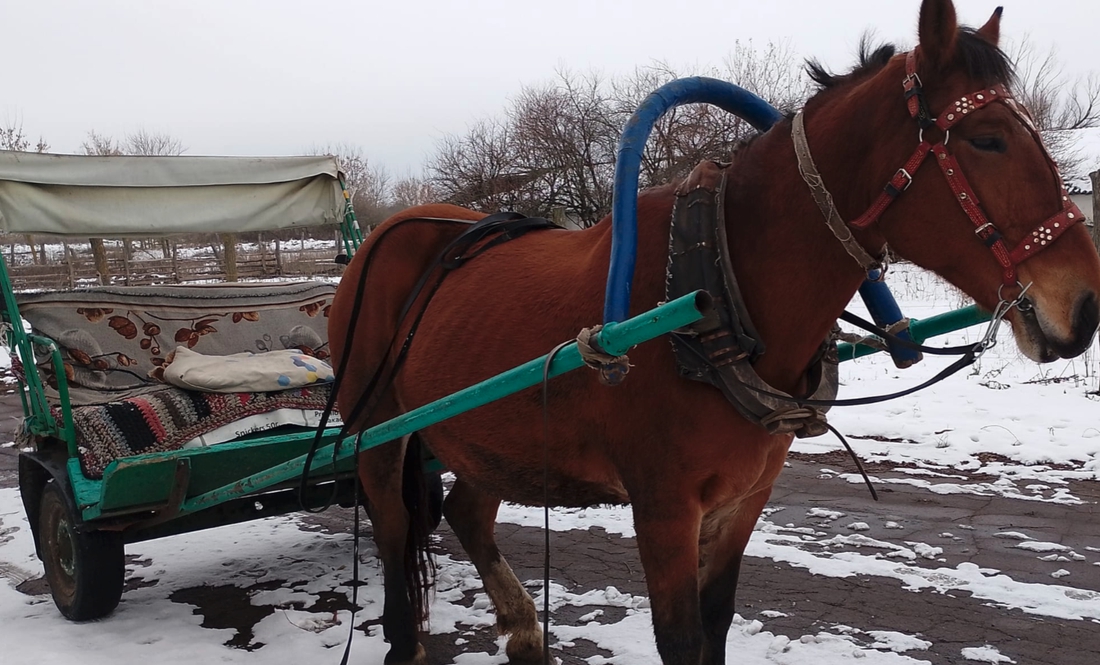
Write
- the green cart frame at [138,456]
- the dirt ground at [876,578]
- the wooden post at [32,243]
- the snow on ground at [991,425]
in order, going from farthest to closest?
the snow on ground at [991,425] → the wooden post at [32,243] → the green cart frame at [138,456] → the dirt ground at [876,578]

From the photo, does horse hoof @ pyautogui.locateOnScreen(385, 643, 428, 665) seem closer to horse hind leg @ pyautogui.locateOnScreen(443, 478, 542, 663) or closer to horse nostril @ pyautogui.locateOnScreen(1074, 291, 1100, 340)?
horse hind leg @ pyautogui.locateOnScreen(443, 478, 542, 663)

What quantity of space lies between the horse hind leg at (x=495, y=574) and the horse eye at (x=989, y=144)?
8.13 feet

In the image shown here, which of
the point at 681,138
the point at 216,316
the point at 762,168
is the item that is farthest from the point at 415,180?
the point at 762,168

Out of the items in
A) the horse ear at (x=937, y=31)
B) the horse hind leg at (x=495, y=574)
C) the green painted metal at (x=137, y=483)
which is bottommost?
the horse hind leg at (x=495, y=574)

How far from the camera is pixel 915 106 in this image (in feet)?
6.01

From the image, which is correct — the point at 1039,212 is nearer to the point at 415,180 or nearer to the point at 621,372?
the point at 621,372

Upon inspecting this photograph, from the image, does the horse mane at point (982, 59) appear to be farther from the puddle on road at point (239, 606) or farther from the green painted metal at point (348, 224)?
the green painted metal at point (348, 224)

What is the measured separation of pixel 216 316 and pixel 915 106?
4.17 meters

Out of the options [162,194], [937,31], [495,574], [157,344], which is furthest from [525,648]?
[162,194]

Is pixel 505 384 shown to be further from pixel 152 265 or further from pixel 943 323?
pixel 152 265

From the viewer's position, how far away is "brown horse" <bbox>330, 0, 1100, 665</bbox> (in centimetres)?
174

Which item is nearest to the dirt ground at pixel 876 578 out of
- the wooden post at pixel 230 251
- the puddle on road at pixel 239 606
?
the puddle on road at pixel 239 606

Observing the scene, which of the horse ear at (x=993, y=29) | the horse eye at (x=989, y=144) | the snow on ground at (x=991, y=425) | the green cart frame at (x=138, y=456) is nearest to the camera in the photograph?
the horse eye at (x=989, y=144)

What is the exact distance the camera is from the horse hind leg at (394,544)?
135 inches
